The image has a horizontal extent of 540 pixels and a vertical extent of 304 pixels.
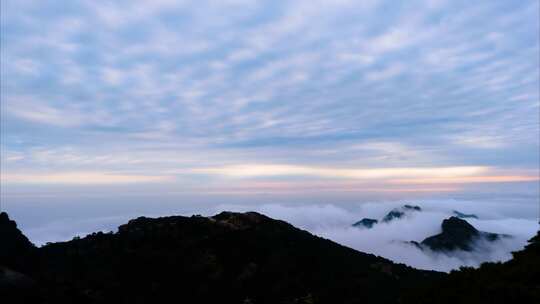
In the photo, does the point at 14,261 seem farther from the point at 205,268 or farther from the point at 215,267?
the point at 215,267

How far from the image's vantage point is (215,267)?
227 ft

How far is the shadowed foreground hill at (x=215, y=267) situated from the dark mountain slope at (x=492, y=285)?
33.6 meters

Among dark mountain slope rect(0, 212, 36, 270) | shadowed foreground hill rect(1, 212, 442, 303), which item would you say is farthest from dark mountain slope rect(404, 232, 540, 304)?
dark mountain slope rect(0, 212, 36, 270)

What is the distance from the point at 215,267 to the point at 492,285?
5020cm

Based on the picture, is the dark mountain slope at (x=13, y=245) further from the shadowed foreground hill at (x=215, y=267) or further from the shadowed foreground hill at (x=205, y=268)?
the shadowed foreground hill at (x=215, y=267)

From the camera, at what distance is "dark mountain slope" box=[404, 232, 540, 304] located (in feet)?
78.0

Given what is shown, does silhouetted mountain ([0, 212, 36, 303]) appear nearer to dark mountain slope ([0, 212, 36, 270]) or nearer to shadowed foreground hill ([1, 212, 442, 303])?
dark mountain slope ([0, 212, 36, 270])

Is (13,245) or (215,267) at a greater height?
(13,245)

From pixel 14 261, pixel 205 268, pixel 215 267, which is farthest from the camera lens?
pixel 215 267

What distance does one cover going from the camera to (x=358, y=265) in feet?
251

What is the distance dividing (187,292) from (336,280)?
23139 millimetres

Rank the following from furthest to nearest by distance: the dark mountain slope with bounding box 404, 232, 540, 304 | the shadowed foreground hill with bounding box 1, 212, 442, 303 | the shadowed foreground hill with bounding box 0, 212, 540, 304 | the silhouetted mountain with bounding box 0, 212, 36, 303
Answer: the shadowed foreground hill with bounding box 1, 212, 442, 303 < the shadowed foreground hill with bounding box 0, 212, 540, 304 < the silhouetted mountain with bounding box 0, 212, 36, 303 < the dark mountain slope with bounding box 404, 232, 540, 304

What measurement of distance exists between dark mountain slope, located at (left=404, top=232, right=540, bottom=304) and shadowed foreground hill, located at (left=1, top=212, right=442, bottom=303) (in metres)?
33.6

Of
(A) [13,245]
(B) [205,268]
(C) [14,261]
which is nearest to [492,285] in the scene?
(B) [205,268]
